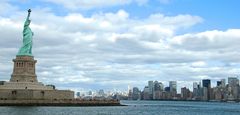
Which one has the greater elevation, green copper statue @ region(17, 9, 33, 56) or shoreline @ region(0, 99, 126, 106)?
green copper statue @ region(17, 9, 33, 56)

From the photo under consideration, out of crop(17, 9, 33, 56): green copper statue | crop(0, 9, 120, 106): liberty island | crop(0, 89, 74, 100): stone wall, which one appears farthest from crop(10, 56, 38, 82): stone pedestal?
crop(0, 89, 74, 100): stone wall

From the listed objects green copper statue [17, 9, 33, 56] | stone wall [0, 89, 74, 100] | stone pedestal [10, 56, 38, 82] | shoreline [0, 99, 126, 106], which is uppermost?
green copper statue [17, 9, 33, 56]

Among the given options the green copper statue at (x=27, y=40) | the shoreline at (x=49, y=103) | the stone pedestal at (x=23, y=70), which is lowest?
the shoreline at (x=49, y=103)

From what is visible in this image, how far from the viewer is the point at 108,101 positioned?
111 meters

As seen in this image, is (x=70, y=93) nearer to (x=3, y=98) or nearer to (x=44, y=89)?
(x=44, y=89)

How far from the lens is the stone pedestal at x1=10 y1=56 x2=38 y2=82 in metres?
98.8

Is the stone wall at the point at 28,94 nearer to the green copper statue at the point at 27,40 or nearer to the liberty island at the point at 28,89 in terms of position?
the liberty island at the point at 28,89

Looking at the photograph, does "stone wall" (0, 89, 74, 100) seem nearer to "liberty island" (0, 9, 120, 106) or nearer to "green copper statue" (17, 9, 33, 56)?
"liberty island" (0, 9, 120, 106)

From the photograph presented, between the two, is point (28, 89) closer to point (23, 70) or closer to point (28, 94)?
point (28, 94)

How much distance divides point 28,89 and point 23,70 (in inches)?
242

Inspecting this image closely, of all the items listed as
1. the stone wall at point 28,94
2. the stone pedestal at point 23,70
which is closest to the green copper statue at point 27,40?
the stone pedestal at point 23,70

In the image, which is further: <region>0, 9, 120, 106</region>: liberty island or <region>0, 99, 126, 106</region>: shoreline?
<region>0, 9, 120, 106</region>: liberty island

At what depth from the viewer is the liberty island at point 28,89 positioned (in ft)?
306

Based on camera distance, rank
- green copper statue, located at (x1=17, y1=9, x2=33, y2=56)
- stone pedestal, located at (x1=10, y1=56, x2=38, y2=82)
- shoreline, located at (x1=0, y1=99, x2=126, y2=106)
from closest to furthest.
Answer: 1. shoreline, located at (x1=0, y1=99, x2=126, y2=106)
2. stone pedestal, located at (x1=10, y1=56, x2=38, y2=82)
3. green copper statue, located at (x1=17, y1=9, x2=33, y2=56)
